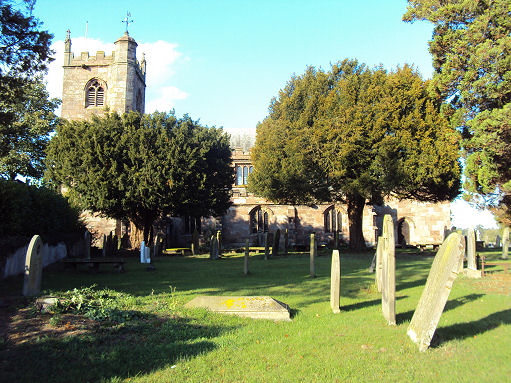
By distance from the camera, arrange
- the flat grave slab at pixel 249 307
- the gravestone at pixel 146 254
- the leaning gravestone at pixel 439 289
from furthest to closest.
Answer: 1. the gravestone at pixel 146 254
2. the flat grave slab at pixel 249 307
3. the leaning gravestone at pixel 439 289

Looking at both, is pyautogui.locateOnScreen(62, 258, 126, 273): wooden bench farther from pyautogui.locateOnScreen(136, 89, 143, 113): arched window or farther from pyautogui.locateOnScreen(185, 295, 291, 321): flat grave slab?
pyautogui.locateOnScreen(136, 89, 143, 113): arched window

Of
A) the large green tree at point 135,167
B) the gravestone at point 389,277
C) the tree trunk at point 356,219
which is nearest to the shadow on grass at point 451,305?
the gravestone at point 389,277

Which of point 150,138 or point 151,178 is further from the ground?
point 150,138

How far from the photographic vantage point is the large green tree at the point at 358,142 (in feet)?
65.4

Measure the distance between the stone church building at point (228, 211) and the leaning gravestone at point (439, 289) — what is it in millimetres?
27993

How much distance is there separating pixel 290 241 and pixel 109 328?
2774 centimetres

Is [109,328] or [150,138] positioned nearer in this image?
[109,328]

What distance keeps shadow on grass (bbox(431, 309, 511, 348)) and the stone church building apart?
26493 millimetres

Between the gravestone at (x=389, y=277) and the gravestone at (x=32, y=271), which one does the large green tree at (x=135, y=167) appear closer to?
the gravestone at (x=32, y=271)

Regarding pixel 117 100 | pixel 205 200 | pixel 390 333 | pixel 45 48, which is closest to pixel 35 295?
pixel 390 333

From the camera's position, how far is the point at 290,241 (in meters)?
33.2

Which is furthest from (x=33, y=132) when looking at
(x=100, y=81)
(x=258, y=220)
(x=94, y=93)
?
(x=258, y=220)

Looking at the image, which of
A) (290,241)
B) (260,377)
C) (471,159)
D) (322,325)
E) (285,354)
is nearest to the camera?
(260,377)

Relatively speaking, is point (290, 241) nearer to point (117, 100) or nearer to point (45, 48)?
point (117, 100)
